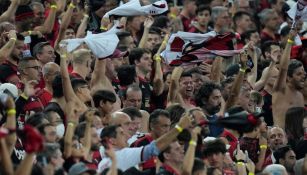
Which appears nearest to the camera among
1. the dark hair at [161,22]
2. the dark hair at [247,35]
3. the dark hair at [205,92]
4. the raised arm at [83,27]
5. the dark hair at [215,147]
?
the dark hair at [215,147]

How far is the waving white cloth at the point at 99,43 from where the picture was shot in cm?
1778

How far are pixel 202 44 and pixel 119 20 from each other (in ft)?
6.69

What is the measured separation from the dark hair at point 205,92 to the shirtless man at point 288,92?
1.50 meters

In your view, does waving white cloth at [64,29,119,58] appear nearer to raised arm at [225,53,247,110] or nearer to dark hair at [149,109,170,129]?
raised arm at [225,53,247,110]

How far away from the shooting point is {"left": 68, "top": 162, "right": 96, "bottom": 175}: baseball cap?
43.1ft

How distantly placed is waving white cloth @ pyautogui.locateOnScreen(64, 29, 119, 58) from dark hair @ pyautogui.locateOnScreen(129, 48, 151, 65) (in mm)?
856

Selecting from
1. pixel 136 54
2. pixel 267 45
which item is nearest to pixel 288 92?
pixel 136 54

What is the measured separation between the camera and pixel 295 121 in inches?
747

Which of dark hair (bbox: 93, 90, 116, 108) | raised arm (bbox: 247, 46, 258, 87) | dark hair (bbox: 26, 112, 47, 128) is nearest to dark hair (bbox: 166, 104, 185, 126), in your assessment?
dark hair (bbox: 93, 90, 116, 108)

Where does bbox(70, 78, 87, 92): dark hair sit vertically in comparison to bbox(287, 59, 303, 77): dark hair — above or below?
above

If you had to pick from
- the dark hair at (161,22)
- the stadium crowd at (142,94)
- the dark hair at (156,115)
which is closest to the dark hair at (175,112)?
the stadium crowd at (142,94)

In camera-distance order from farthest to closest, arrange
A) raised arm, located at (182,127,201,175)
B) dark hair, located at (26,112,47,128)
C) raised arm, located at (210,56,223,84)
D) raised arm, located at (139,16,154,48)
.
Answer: raised arm, located at (139,16,154,48), raised arm, located at (210,56,223,84), dark hair, located at (26,112,47,128), raised arm, located at (182,127,201,175)

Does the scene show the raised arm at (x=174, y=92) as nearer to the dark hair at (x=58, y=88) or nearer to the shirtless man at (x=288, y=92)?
the shirtless man at (x=288, y=92)

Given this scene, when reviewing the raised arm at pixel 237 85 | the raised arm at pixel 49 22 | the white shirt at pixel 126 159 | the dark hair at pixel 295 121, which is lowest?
the dark hair at pixel 295 121
